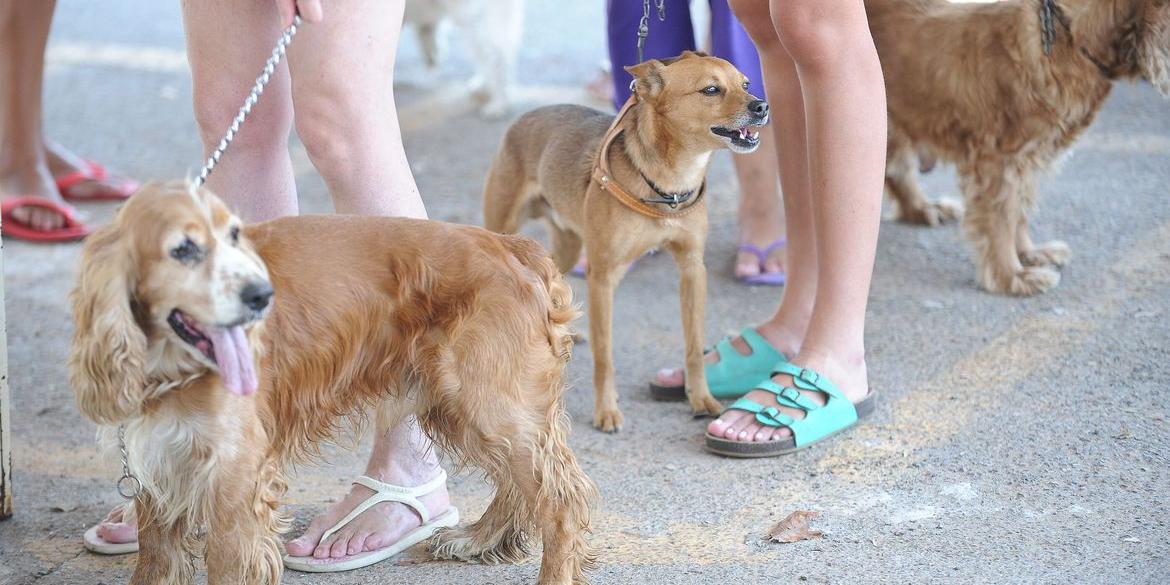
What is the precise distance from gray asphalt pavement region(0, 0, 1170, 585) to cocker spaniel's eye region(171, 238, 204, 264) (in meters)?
0.98

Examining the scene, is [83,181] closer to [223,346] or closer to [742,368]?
[742,368]

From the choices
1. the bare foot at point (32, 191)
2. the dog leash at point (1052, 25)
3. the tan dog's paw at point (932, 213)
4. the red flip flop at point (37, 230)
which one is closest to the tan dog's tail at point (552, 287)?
the dog leash at point (1052, 25)

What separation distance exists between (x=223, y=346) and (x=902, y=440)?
199 cm

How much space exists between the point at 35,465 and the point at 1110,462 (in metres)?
2.91

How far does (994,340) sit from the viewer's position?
4.02m

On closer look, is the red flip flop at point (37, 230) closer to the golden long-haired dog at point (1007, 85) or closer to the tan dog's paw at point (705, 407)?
the tan dog's paw at point (705, 407)

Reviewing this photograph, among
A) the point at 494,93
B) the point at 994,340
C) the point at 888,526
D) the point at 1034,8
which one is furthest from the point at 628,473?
the point at 494,93

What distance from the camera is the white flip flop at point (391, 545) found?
2770mm

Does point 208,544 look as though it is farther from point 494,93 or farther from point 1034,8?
point 494,93

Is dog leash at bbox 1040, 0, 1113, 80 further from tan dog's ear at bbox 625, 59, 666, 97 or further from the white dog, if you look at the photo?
the white dog

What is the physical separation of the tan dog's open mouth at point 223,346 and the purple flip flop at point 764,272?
9.25 ft

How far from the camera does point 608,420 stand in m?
3.56

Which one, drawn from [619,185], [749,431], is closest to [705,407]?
[749,431]

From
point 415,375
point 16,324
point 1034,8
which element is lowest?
point 16,324
